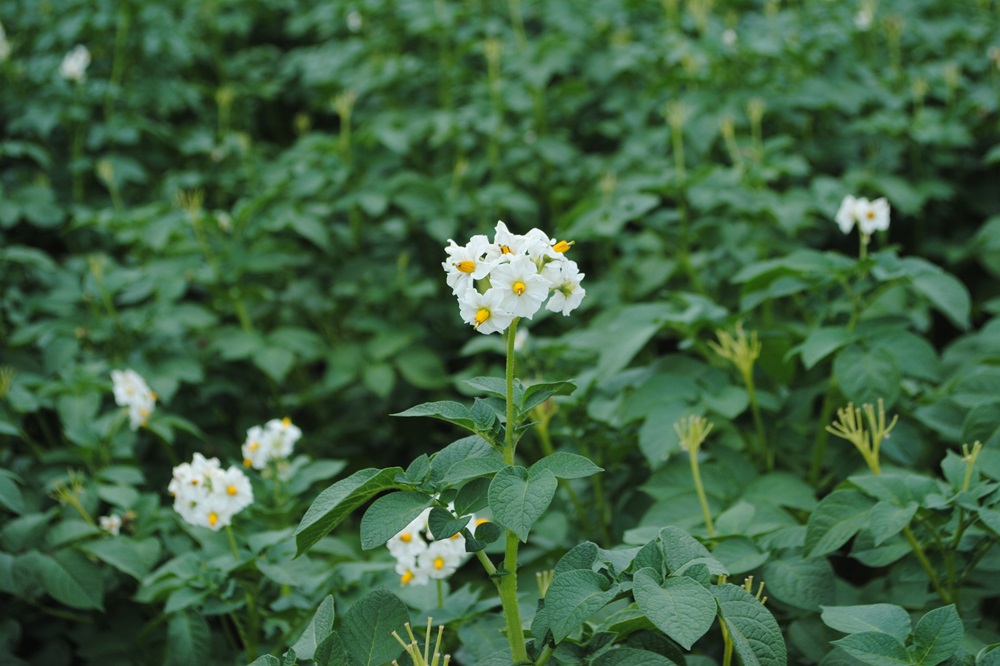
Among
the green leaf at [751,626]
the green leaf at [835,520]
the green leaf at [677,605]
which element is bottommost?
the green leaf at [835,520]

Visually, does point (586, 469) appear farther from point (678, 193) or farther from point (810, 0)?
point (810, 0)

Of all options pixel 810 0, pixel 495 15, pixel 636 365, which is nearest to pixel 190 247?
pixel 636 365

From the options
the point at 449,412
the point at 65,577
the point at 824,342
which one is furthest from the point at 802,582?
the point at 65,577

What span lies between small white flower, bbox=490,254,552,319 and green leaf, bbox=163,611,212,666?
0.97 metres

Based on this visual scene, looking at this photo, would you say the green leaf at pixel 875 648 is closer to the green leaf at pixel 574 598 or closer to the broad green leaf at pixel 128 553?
the green leaf at pixel 574 598

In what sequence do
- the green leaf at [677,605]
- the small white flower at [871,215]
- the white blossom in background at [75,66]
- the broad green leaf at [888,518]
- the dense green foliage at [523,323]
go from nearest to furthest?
the green leaf at [677,605] → the broad green leaf at [888,518] → the dense green foliage at [523,323] → the small white flower at [871,215] → the white blossom in background at [75,66]

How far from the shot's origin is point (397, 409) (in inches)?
115

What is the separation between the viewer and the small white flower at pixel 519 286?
3.71ft

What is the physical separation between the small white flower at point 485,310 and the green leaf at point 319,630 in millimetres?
440

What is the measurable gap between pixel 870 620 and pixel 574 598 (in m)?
0.46

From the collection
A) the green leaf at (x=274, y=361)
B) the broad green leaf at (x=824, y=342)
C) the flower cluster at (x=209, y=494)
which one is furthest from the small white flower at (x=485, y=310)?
the green leaf at (x=274, y=361)

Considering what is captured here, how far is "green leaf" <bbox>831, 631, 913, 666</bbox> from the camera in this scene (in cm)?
116

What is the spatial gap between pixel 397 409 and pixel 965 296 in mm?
1726

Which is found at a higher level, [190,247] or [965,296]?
[965,296]
